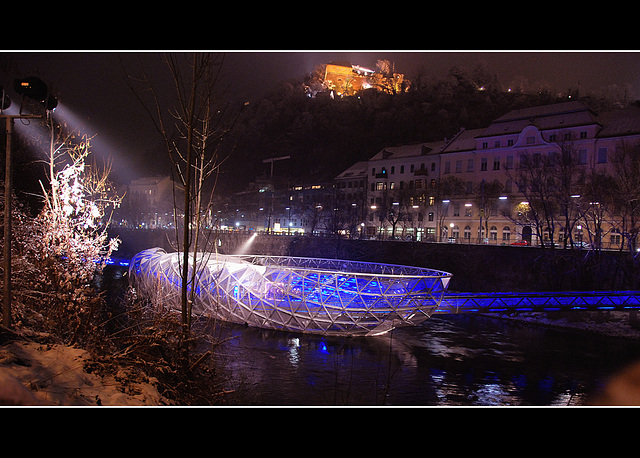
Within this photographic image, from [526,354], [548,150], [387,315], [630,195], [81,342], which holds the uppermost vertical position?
[548,150]

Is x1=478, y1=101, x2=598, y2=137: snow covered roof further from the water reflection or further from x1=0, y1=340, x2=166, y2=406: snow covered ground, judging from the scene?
x1=0, y1=340, x2=166, y2=406: snow covered ground

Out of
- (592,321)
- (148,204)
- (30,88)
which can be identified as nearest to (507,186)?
(592,321)

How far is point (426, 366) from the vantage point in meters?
19.1

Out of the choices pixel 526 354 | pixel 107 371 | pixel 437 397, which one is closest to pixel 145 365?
pixel 107 371

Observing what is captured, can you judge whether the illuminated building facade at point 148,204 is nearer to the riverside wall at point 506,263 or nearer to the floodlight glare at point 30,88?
the riverside wall at point 506,263

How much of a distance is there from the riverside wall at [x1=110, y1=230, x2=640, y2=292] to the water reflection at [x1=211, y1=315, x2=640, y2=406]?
861 cm

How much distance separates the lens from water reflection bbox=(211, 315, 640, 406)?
15.1 m

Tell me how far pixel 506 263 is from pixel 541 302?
10.0 m

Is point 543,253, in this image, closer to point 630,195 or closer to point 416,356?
point 630,195

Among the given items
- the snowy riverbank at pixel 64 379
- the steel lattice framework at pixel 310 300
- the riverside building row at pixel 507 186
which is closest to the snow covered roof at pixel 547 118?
the riverside building row at pixel 507 186

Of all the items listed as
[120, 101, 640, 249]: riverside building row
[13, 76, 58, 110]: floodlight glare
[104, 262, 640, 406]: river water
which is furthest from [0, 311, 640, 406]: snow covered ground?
[120, 101, 640, 249]: riverside building row

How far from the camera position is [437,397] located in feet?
50.6

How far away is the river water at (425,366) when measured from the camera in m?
15.0
